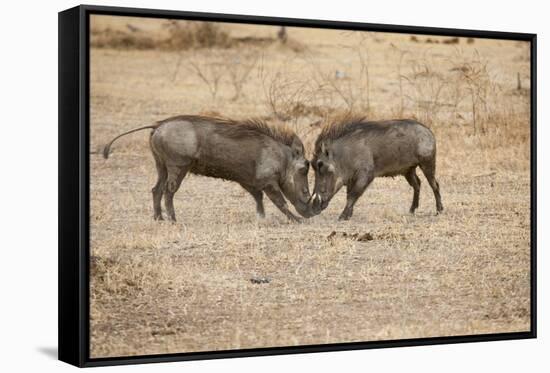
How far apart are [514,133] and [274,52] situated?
6.56ft

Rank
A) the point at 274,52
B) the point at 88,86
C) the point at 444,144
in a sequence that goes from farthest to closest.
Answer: the point at 444,144, the point at 274,52, the point at 88,86

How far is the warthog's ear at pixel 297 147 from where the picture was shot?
9250mm

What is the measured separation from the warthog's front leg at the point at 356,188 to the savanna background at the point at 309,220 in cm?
5

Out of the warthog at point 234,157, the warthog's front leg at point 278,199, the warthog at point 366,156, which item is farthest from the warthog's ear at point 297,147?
the warthog's front leg at point 278,199

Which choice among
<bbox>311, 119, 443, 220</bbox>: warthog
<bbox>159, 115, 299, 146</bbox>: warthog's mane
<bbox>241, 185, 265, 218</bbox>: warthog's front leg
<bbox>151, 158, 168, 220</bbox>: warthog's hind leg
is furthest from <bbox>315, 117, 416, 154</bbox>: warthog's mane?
<bbox>151, 158, 168, 220</bbox>: warthog's hind leg

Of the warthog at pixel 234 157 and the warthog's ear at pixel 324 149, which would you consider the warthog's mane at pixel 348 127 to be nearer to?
the warthog's ear at pixel 324 149

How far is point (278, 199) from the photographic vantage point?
Answer: 30.2 ft

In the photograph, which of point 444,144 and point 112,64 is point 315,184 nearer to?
point 444,144

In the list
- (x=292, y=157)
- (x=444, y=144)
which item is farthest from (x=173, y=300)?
(x=444, y=144)

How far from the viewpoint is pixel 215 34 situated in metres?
8.91

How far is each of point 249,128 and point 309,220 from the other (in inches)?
29.6

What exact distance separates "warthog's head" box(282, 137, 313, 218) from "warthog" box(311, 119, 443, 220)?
63 millimetres

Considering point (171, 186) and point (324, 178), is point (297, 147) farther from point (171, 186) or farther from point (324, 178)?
point (171, 186)

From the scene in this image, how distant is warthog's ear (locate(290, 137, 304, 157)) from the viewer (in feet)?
30.3
